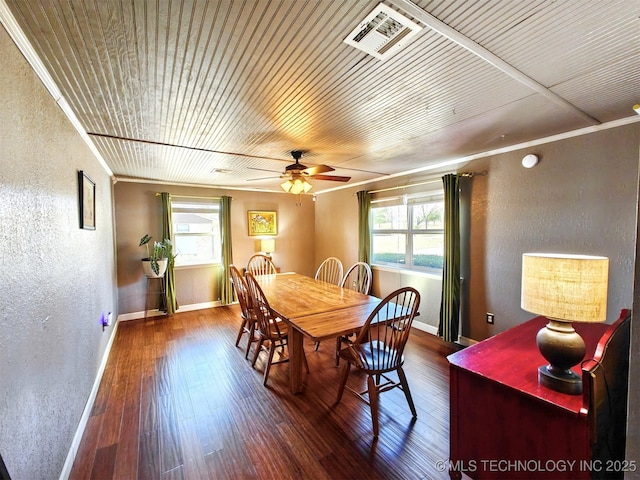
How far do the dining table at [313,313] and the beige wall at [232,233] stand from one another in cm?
233

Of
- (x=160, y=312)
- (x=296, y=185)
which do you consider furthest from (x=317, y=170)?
(x=160, y=312)

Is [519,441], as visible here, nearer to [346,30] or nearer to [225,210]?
[346,30]

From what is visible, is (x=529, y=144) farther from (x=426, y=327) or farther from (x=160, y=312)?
(x=160, y=312)

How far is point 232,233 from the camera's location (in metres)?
5.40

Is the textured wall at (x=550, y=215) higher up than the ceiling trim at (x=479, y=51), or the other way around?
the ceiling trim at (x=479, y=51)

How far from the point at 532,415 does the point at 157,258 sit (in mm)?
4781

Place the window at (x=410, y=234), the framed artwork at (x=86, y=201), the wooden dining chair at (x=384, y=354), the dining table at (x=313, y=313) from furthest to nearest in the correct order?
the window at (x=410, y=234)
the framed artwork at (x=86, y=201)
the dining table at (x=313, y=313)
the wooden dining chair at (x=384, y=354)

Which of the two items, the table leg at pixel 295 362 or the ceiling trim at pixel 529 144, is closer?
the ceiling trim at pixel 529 144

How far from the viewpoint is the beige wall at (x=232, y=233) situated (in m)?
4.45

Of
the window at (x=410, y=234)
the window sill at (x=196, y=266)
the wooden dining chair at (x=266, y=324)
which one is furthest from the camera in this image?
the window sill at (x=196, y=266)

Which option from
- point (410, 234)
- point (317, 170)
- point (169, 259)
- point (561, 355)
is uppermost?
point (317, 170)

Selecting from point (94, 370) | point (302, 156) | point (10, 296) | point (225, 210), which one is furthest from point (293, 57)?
point (225, 210)

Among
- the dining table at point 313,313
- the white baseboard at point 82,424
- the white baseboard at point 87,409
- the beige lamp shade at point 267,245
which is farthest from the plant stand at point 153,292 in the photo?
the dining table at point 313,313

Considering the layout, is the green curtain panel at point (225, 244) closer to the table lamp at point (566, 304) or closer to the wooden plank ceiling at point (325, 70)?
the wooden plank ceiling at point (325, 70)
